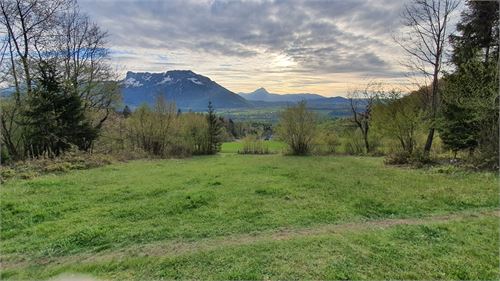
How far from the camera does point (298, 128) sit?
3019cm

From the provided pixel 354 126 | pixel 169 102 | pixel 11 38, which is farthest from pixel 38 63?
pixel 354 126


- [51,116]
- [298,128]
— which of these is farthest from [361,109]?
[51,116]

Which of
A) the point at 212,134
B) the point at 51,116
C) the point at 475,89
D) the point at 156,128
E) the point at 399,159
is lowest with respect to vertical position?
the point at 399,159

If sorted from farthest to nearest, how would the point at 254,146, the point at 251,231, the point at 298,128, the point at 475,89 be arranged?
the point at 254,146 < the point at 298,128 < the point at 475,89 < the point at 251,231

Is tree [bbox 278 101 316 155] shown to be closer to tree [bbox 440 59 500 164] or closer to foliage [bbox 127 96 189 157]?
foliage [bbox 127 96 189 157]

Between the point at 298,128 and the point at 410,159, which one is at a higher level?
the point at 298,128

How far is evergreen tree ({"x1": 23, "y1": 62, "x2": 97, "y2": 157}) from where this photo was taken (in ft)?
59.6

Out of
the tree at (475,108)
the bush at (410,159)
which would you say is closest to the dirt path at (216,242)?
the tree at (475,108)

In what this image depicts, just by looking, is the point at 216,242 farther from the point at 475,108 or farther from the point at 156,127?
the point at 156,127

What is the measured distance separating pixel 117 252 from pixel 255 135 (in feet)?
120

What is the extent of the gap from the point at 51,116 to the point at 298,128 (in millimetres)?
21246

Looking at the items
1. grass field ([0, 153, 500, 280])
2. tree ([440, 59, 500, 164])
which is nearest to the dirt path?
grass field ([0, 153, 500, 280])

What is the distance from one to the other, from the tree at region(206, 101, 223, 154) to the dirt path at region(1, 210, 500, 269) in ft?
115

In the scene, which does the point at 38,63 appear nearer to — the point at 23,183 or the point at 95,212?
the point at 23,183
